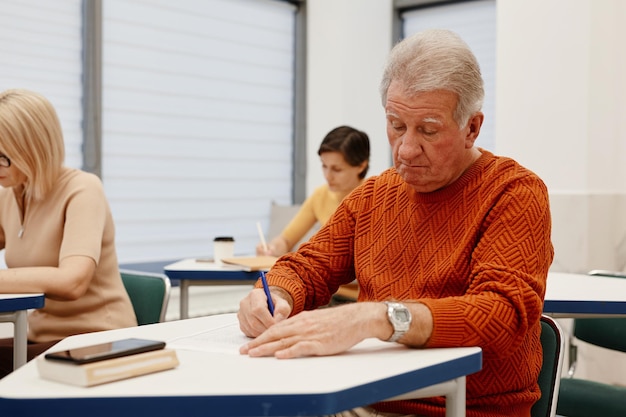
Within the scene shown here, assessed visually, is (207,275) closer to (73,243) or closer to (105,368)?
(73,243)

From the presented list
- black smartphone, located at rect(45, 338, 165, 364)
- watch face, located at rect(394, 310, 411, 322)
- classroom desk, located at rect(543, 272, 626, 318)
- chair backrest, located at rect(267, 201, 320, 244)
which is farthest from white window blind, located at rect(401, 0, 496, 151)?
black smartphone, located at rect(45, 338, 165, 364)

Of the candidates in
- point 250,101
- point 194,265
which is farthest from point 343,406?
point 250,101

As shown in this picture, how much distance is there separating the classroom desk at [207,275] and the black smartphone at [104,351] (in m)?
2.12

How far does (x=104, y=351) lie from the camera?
1217 mm

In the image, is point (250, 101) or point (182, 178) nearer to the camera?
point (182, 178)

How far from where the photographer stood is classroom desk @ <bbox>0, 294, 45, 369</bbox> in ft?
7.57

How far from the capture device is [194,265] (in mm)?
3672

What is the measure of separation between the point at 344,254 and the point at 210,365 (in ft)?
2.25

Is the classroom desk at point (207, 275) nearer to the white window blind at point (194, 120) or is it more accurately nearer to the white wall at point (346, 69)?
the white window blind at point (194, 120)

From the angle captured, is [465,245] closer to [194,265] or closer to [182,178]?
[194,265]

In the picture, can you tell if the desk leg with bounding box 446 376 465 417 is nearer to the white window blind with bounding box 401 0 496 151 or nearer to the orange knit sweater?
the orange knit sweater

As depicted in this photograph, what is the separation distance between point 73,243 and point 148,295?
16.7 inches

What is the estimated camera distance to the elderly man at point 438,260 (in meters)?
1.42

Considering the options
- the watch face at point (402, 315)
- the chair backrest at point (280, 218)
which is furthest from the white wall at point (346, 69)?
the watch face at point (402, 315)
